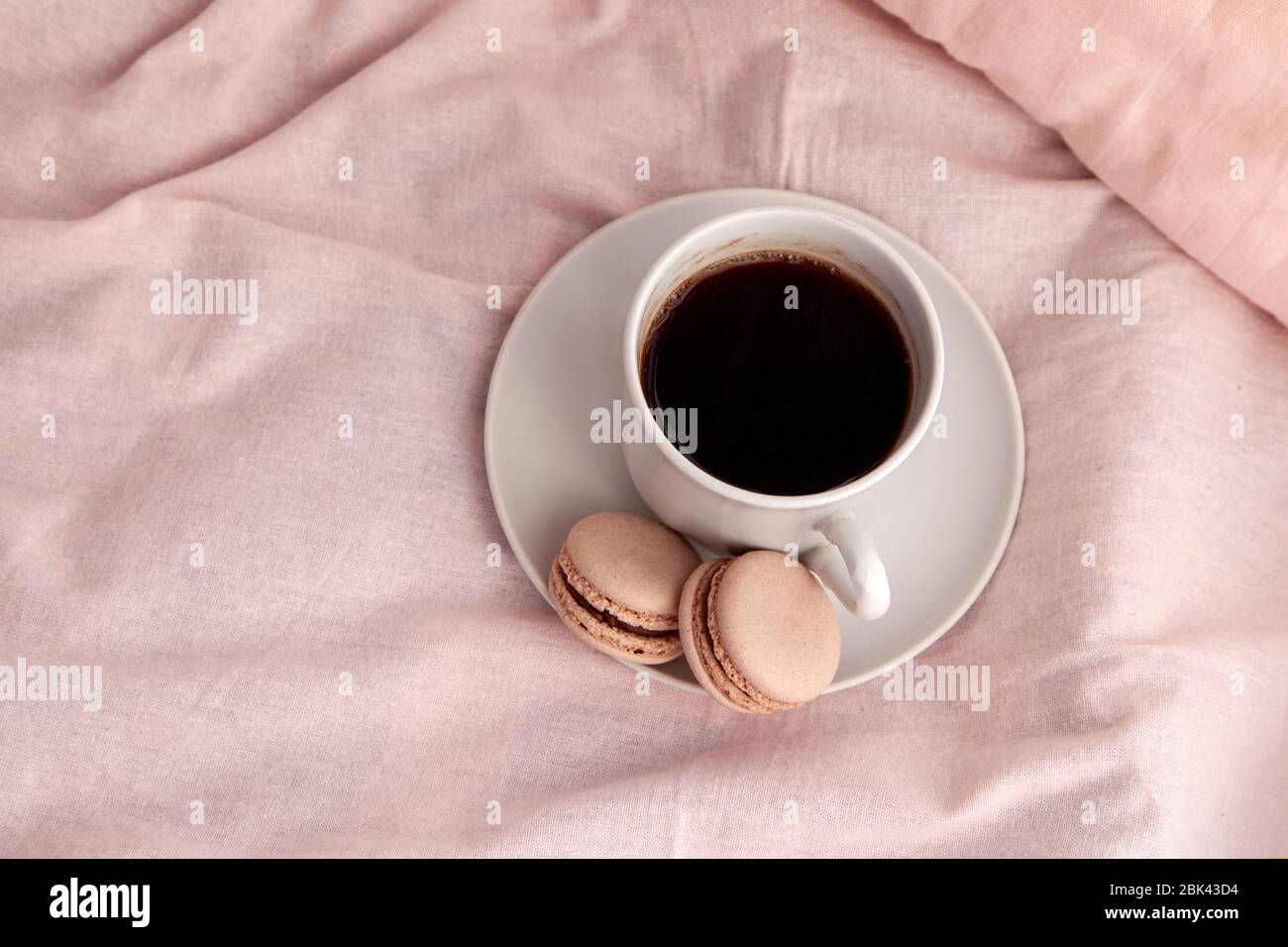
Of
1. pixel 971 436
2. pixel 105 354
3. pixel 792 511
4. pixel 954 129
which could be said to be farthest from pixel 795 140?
pixel 105 354

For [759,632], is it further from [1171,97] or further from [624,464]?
[1171,97]

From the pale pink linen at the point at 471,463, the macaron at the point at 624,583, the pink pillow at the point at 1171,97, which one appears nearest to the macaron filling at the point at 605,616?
the macaron at the point at 624,583

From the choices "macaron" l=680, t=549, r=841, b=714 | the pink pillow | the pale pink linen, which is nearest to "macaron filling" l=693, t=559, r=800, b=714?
"macaron" l=680, t=549, r=841, b=714

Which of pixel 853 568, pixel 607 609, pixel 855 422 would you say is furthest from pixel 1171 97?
pixel 607 609

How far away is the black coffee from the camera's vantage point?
81cm

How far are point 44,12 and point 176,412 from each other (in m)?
0.43

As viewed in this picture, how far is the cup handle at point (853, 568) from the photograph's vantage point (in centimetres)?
73

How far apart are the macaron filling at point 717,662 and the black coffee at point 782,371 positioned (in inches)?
3.6

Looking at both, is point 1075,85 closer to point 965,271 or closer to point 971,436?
point 965,271

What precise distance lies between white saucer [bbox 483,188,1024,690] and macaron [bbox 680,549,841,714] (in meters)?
0.06

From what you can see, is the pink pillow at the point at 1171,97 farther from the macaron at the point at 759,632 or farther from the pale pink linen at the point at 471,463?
the macaron at the point at 759,632

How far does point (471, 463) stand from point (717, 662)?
296 mm

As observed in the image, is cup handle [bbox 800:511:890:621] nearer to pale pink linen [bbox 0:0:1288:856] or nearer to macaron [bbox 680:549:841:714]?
macaron [bbox 680:549:841:714]

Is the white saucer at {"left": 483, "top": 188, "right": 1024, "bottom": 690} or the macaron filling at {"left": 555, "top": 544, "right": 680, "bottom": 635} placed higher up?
the white saucer at {"left": 483, "top": 188, "right": 1024, "bottom": 690}
